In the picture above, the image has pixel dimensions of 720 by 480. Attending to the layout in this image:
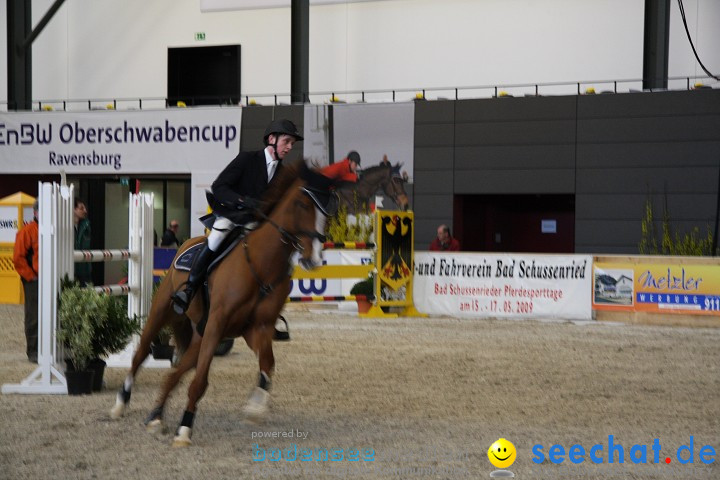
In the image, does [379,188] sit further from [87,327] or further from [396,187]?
[87,327]

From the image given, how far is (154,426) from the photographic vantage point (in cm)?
677

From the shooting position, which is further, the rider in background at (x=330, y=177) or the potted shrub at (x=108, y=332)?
the potted shrub at (x=108, y=332)

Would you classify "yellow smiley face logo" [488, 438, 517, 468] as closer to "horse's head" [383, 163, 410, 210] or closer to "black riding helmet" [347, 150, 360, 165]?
"horse's head" [383, 163, 410, 210]

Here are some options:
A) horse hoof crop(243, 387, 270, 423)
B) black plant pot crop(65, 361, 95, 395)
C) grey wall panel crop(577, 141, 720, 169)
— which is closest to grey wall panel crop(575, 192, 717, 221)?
grey wall panel crop(577, 141, 720, 169)

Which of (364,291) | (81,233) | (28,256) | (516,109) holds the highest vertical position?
(516,109)

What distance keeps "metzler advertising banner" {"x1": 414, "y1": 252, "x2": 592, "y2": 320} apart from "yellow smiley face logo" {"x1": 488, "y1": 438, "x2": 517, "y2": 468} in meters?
10.9

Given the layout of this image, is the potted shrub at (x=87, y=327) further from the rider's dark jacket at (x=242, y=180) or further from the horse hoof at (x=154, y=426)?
the rider's dark jacket at (x=242, y=180)

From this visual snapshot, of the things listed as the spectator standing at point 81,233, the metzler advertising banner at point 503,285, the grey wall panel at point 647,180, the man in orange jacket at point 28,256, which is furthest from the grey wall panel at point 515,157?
the man in orange jacket at point 28,256

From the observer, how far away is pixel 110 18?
2811cm

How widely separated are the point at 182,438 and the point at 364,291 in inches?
455

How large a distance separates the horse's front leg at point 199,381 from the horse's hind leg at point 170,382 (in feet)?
1.25

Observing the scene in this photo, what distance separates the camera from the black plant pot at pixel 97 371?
8.77 metres

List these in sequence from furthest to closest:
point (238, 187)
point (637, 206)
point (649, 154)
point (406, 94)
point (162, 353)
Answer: point (406, 94), point (637, 206), point (649, 154), point (162, 353), point (238, 187)

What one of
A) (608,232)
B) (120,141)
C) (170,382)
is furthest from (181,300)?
(120,141)
